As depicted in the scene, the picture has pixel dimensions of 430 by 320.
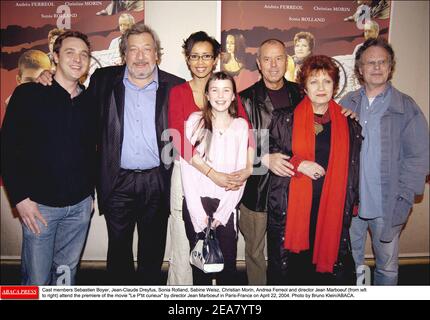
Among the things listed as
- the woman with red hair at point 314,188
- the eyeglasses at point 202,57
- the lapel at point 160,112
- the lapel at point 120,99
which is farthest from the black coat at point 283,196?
the lapel at point 120,99

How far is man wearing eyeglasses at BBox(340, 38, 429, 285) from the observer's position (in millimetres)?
1822

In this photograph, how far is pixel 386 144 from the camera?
1.81 meters

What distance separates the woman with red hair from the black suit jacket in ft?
2.02

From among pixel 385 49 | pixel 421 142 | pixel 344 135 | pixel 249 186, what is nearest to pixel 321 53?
pixel 385 49

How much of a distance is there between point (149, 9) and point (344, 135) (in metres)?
1.32

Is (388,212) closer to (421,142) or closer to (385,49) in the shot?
(421,142)

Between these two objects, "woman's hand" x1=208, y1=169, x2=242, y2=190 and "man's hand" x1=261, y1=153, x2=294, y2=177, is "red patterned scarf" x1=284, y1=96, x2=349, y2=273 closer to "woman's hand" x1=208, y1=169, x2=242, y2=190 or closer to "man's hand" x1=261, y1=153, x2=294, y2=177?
"man's hand" x1=261, y1=153, x2=294, y2=177

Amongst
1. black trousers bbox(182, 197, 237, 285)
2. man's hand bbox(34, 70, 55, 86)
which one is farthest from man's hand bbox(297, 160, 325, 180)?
man's hand bbox(34, 70, 55, 86)

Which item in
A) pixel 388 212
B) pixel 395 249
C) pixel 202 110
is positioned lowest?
pixel 395 249

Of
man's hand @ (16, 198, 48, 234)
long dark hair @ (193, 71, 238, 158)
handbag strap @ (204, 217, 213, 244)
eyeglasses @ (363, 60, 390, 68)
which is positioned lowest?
handbag strap @ (204, 217, 213, 244)

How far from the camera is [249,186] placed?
187 cm

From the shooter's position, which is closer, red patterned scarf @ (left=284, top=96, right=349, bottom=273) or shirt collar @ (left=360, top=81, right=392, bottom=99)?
red patterned scarf @ (left=284, top=96, right=349, bottom=273)

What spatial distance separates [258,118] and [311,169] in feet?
1.30

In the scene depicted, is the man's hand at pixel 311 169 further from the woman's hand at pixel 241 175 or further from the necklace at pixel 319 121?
the woman's hand at pixel 241 175
